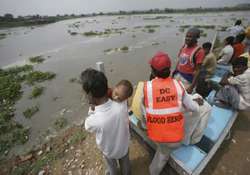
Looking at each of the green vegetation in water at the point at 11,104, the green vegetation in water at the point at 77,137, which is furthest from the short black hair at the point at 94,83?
the green vegetation in water at the point at 11,104

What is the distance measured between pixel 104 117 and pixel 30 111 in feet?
14.6

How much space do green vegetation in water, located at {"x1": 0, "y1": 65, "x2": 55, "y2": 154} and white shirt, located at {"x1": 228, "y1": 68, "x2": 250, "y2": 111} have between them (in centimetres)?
465

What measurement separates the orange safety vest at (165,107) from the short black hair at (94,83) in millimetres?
511

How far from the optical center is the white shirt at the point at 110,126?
143 cm

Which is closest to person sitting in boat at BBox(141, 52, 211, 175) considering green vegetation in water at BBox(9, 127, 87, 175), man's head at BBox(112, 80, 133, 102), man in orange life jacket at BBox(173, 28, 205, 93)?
man's head at BBox(112, 80, 133, 102)

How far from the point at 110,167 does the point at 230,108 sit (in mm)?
2380

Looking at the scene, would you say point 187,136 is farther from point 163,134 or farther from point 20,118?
point 20,118

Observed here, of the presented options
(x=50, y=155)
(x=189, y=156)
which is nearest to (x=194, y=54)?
(x=189, y=156)

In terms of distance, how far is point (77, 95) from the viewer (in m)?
5.53

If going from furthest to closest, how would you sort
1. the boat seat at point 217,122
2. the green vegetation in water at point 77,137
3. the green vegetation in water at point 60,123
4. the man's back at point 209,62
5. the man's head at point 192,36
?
1. the green vegetation in water at point 60,123
2. the man's back at point 209,62
3. the green vegetation in water at point 77,137
4. the man's head at point 192,36
5. the boat seat at point 217,122

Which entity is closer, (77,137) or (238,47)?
(77,137)

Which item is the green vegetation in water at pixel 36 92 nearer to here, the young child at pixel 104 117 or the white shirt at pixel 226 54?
the young child at pixel 104 117

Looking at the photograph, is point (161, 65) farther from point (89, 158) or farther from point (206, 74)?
point (206, 74)

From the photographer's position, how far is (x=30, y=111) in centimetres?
481
